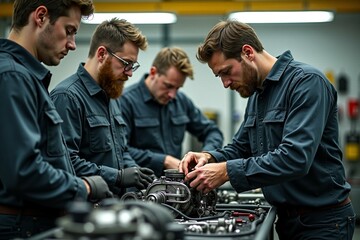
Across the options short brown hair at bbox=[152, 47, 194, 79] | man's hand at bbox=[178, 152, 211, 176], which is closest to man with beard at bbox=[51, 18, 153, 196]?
man's hand at bbox=[178, 152, 211, 176]

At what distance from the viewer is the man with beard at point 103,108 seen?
2660 millimetres

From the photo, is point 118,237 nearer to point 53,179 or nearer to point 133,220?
point 133,220

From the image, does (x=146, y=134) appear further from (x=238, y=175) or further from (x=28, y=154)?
(x=28, y=154)

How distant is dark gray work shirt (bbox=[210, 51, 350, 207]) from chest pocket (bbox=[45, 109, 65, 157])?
2.66 ft

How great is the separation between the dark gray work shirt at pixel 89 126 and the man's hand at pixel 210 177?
525 mm

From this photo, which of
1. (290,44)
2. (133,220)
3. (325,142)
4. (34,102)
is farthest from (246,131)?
(290,44)

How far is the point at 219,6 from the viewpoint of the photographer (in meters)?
7.45

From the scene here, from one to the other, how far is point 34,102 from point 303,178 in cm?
133

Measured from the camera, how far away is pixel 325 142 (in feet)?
8.10

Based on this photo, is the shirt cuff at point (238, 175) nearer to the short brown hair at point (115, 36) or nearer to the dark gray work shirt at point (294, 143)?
the dark gray work shirt at point (294, 143)

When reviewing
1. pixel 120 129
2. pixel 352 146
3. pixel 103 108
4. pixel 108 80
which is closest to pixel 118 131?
pixel 120 129

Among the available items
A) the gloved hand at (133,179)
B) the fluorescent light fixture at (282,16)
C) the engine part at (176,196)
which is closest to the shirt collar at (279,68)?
the engine part at (176,196)

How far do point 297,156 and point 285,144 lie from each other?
0.26ft

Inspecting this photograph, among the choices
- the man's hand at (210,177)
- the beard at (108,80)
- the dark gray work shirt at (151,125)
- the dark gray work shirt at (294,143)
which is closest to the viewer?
the dark gray work shirt at (294,143)
